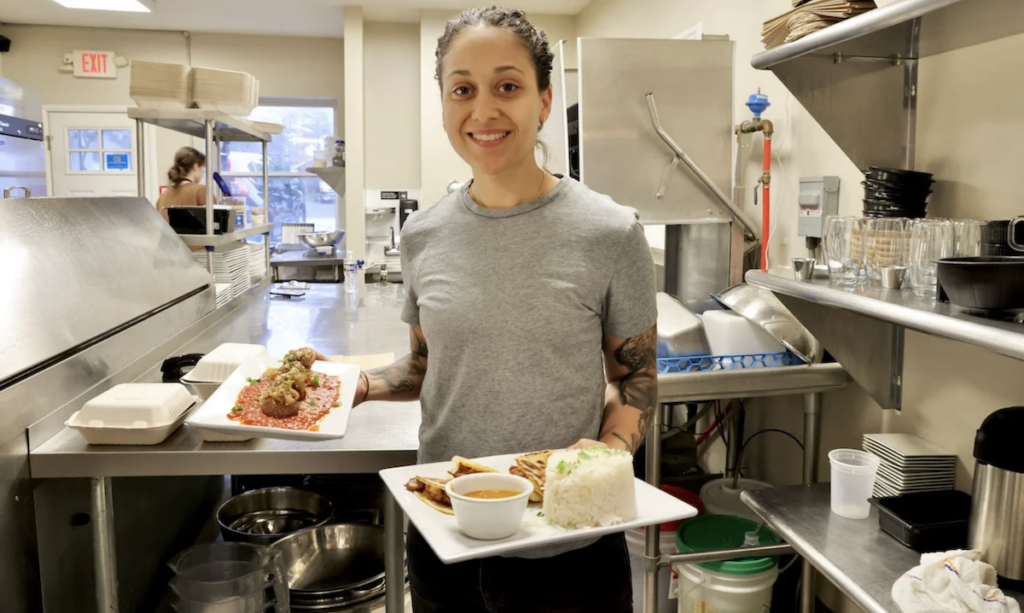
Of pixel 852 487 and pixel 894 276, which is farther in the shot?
pixel 852 487

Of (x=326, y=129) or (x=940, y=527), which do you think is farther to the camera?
(x=326, y=129)

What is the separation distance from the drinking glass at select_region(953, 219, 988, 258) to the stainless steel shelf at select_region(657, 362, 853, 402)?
752mm

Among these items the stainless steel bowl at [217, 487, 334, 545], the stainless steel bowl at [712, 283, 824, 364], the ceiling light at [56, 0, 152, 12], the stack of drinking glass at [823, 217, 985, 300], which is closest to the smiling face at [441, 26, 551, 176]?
the stack of drinking glass at [823, 217, 985, 300]

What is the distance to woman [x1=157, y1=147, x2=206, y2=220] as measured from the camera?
4.74 meters

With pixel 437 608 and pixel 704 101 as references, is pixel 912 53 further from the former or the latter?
pixel 437 608

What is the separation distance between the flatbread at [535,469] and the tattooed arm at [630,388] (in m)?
0.17

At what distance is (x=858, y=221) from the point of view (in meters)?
1.75

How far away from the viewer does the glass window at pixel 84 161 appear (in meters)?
7.50

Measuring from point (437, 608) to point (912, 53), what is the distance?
1779 mm

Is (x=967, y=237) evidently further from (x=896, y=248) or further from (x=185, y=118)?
(x=185, y=118)

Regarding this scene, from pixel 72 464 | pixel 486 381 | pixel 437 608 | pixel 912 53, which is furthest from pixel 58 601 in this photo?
pixel 912 53

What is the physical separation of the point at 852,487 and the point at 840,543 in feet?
0.59

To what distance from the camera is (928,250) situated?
1.53 meters

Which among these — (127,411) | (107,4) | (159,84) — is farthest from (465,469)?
(107,4)
